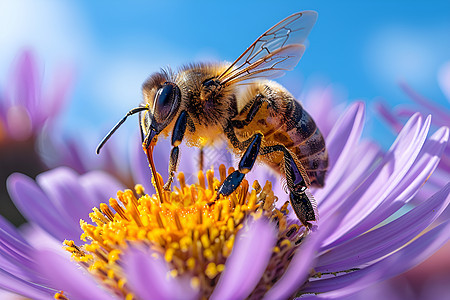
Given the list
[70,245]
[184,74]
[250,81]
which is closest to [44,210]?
[70,245]

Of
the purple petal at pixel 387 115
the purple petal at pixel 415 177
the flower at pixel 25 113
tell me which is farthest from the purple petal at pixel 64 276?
the flower at pixel 25 113

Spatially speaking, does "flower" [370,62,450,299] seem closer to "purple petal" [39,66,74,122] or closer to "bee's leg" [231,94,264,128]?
"bee's leg" [231,94,264,128]

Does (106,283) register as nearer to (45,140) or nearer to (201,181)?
(201,181)

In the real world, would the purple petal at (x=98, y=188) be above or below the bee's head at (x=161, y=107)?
below

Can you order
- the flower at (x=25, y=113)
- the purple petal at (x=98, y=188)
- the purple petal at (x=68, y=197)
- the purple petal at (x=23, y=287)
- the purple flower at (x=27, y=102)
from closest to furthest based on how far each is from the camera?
the purple petal at (x=23, y=287) < the purple petal at (x=68, y=197) < the purple petal at (x=98, y=188) < the flower at (x=25, y=113) < the purple flower at (x=27, y=102)

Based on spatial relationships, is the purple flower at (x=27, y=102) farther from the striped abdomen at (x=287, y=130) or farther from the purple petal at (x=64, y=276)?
the purple petal at (x=64, y=276)

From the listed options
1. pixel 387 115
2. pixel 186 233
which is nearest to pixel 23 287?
pixel 186 233

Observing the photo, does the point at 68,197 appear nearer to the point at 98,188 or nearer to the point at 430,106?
the point at 98,188
